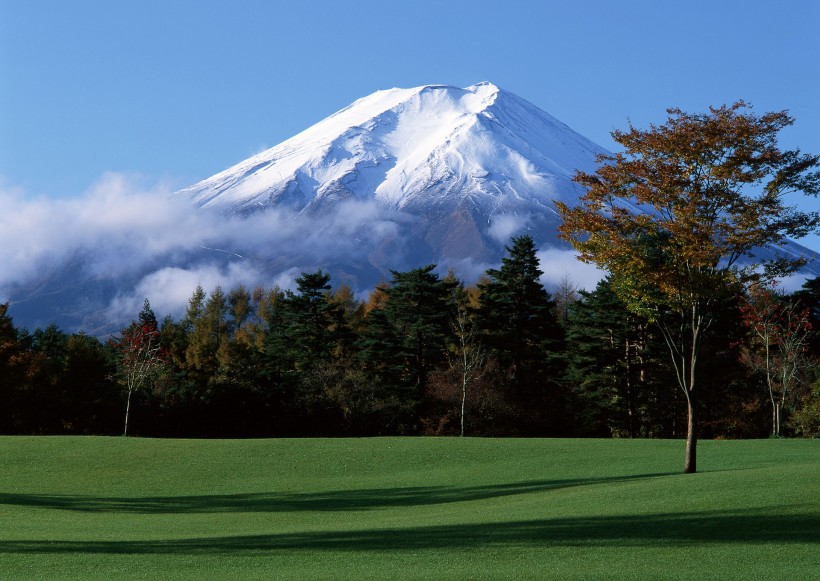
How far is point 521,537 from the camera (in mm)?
15562

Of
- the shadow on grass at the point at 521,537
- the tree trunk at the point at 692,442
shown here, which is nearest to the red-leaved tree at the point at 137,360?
the tree trunk at the point at 692,442

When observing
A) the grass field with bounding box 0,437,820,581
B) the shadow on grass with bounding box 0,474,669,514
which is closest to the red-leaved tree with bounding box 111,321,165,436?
the grass field with bounding box 0,437,820,581

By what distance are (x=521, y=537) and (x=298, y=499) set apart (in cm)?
1154

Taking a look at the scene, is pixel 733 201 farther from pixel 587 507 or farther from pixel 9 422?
pixel 9 422

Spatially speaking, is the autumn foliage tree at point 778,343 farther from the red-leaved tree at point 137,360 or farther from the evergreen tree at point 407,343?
the red-leaved tree at point 137,360

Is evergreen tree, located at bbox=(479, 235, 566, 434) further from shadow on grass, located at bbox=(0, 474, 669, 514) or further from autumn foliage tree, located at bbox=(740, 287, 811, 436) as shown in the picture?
shadow on grass, located at bbox=(0, 474, 669, 514)

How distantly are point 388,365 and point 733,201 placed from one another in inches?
1517

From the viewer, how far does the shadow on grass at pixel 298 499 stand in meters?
24.3

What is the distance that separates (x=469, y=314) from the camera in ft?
199

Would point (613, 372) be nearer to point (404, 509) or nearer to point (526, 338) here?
point (526, 338)

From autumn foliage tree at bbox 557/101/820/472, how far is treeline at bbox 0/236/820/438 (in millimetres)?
28238

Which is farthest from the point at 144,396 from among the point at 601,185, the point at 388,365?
the point at 601,185

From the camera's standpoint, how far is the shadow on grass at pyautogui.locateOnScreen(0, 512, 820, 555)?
14805 mm

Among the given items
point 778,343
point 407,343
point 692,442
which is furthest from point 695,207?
point 407,343
